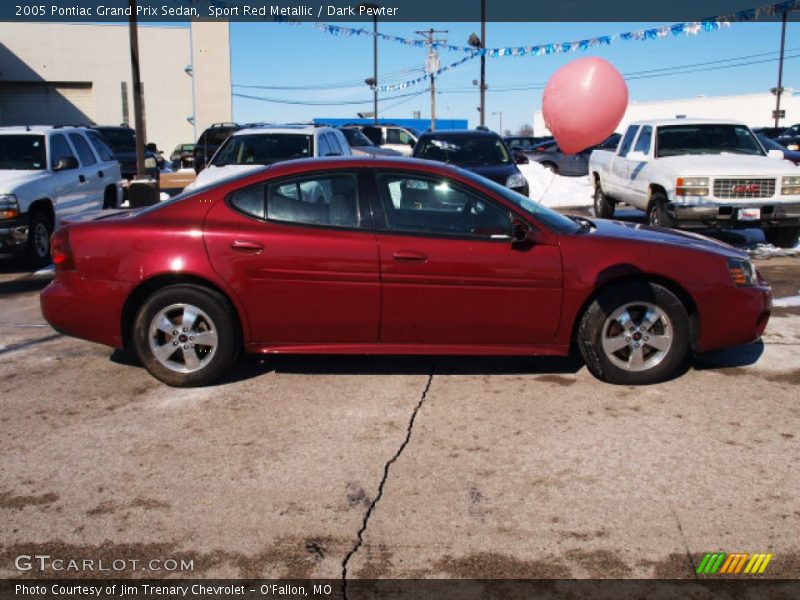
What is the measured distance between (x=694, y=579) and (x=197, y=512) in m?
2.16

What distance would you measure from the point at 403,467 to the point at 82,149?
9330mm

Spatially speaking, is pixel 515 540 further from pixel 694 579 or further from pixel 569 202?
pixel 569 202

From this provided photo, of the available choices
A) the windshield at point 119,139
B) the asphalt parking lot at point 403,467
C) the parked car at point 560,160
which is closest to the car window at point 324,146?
the asphalt parking lot at point 403,467

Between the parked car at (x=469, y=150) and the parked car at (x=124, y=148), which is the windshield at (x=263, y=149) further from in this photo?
the parked car at (x=124, y=148)

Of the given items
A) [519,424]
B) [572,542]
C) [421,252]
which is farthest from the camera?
[421,252]

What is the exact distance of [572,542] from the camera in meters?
A: 3.46

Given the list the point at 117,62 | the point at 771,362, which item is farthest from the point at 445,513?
the point at 117,62

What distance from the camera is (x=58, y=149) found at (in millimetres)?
10930

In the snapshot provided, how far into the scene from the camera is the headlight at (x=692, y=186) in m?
10.6

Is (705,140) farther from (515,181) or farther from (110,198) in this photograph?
(110,198)

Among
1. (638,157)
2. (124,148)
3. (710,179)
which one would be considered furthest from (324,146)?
(124,148)

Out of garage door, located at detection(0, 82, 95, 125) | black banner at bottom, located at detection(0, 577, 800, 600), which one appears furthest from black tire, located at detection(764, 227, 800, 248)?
garage door, located at detection(0, 82, 95, 125)

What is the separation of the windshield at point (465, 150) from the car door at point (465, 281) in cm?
796

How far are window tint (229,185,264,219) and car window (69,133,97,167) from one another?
6993mm
